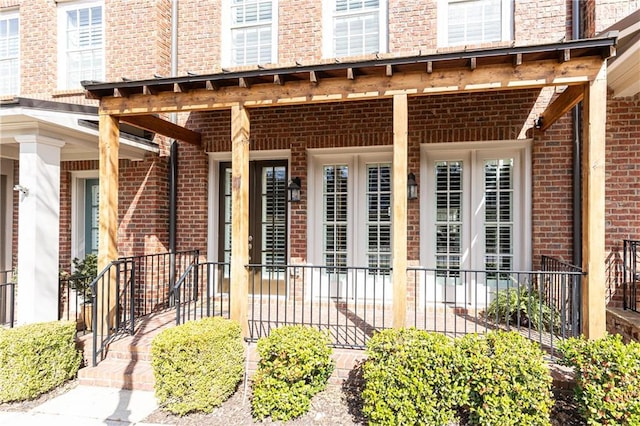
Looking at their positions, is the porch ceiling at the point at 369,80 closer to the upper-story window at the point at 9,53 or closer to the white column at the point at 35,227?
the white column at the point at 35,227

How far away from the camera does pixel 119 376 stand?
432cm

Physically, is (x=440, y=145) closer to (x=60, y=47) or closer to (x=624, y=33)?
(x=624, y=33)

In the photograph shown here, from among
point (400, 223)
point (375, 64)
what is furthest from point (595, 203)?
point (375, 64)

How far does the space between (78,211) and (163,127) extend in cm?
290

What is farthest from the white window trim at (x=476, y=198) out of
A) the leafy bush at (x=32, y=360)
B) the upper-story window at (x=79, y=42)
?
the upper-story window at (x=79, y=42)

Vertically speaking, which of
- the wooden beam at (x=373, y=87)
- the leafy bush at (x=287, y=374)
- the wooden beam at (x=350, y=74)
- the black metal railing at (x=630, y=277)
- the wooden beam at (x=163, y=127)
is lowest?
the leafy bush at (x=287, y=374)

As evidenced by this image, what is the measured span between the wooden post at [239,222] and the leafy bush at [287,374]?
823 millimetres

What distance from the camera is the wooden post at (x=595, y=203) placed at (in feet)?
12.3

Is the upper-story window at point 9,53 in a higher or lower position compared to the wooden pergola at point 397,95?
higher

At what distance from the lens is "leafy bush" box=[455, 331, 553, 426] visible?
318 centimetres

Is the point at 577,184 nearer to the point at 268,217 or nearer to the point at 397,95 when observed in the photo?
the point at 397,95

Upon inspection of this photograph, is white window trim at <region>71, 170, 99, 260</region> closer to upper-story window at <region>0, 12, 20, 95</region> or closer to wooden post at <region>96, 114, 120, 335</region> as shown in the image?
upper-story window at <region>0, 12, 20, 95</region>

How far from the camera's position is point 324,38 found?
6355 millimetres

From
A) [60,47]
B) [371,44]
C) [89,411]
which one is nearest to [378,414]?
[89,411]
